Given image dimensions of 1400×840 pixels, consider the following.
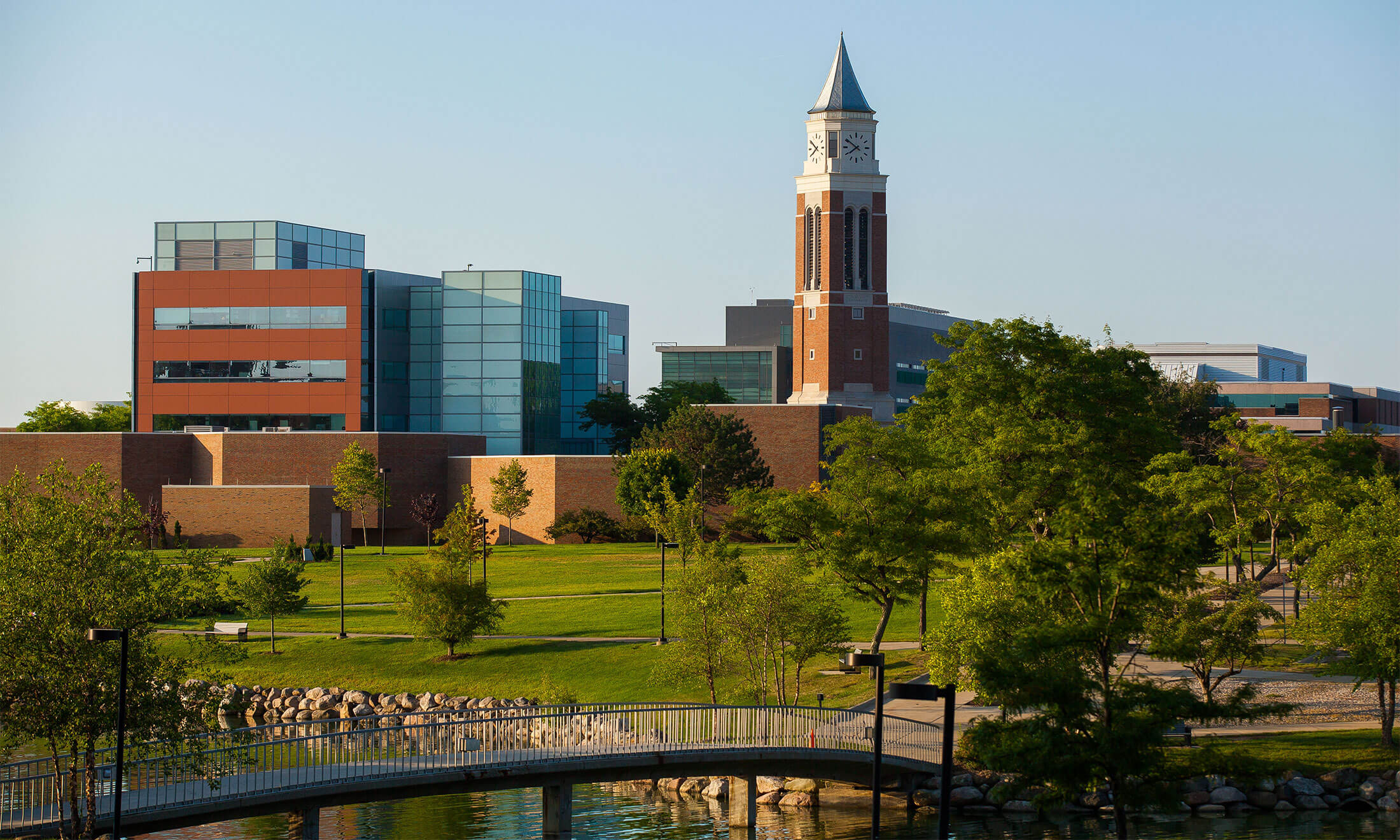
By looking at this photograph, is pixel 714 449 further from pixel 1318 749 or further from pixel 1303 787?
pixel 1303 787

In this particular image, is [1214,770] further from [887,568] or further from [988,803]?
[887,568]

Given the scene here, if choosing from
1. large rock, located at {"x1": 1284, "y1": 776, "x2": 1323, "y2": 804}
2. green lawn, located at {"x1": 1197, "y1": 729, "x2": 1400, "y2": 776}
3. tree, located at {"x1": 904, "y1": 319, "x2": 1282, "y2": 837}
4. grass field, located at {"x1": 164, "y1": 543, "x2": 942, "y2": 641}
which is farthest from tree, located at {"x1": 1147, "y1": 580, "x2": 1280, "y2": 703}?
grass field, located at {"x1": 164, "y1": 543, "x2": 942, "y2": 641}

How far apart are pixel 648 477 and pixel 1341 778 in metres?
46.6

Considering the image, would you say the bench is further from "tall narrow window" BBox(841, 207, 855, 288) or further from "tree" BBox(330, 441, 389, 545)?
"tall narrow window" BBox(841, 207, 855, 288)

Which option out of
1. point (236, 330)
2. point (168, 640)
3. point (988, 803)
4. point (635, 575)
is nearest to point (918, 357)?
point (236, 330)

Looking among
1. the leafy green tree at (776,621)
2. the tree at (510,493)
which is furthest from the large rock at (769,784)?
the tree at (510,493)

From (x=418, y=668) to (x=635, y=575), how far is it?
16503 mm

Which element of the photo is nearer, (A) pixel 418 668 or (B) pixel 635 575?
(A) pixel 418 668

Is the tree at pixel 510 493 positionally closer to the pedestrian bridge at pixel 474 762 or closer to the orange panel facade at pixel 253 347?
the orange panel facade at pixel 253 347

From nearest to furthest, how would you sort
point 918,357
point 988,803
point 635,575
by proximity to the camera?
point 988,803, point 635,575, point 918,357

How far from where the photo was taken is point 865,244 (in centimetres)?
10681

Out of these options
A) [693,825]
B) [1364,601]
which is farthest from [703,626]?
[1364,601]

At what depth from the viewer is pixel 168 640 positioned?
2112 inches

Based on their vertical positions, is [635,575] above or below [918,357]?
below
